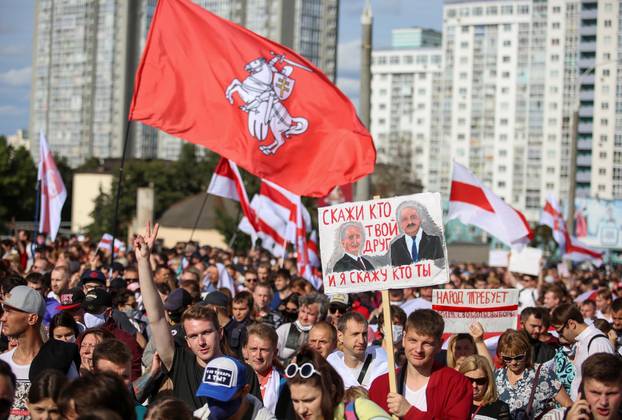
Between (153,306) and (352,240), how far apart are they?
1.25m

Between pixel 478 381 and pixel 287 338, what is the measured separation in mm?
2978

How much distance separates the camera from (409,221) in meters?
6.79

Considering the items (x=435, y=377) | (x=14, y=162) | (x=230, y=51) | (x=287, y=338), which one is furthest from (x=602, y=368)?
(x=14, y=162)

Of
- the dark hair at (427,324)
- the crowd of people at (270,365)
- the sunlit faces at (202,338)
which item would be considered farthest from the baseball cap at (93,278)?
Answer: the dark hair at (427,324)

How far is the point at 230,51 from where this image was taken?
12266mm

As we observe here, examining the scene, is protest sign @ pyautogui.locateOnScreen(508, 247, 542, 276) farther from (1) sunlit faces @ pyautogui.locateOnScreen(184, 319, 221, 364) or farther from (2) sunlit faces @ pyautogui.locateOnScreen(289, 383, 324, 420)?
(2) sunlit faces @ pyautogui.locateOnScreen(289, 383, 324, 420)

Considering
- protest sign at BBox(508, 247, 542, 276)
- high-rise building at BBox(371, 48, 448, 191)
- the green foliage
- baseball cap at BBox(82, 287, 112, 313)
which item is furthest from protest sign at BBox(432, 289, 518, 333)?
high-rise building at BBox(371, 48, 448, 191)

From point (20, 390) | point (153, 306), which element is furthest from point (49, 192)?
point (20, 390)

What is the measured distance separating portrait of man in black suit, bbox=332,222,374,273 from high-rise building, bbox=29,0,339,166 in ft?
413

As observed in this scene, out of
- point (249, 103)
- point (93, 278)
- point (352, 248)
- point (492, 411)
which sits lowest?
point (492, 411)

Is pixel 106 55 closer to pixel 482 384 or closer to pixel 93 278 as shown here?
pixel 93 278

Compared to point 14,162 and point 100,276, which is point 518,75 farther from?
point 100,276

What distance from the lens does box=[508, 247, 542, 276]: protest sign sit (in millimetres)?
18500

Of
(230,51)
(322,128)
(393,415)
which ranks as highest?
(230,51)
